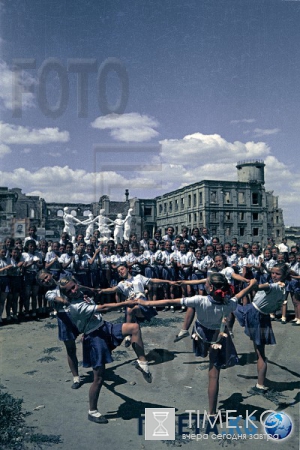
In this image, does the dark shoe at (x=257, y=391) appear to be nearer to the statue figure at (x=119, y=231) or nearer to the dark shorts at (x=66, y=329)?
the dark shorts at (x=66, y=329)

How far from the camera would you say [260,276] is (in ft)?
33.9

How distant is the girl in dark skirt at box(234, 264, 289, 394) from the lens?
5012mm

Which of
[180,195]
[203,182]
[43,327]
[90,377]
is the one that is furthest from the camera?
[180,195]

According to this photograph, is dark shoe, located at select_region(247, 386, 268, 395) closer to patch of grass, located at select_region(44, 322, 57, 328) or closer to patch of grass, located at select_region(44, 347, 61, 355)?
patch of grass, located at select_region(44, 347, 61, 355)

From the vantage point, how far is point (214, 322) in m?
4.41

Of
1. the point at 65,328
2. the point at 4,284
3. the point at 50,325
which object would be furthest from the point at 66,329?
the point at 4,284

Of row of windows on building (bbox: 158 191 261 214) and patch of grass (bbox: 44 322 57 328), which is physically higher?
row of windows on building (bbox: 158 191 261 214)

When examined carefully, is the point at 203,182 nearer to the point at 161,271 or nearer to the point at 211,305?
the point at 161,271

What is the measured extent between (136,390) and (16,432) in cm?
178

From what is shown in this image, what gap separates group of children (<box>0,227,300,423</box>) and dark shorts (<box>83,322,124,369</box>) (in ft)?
0.04

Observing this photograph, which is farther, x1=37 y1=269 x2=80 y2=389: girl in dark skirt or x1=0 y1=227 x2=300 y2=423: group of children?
x1=37 y1=269 x2=80 y2=389: girl in dark skirt

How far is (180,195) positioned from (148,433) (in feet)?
178

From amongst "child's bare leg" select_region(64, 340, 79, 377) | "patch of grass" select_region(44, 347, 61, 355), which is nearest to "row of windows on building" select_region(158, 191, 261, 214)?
"patch of grass" select_region(44, 347, 61, 355)

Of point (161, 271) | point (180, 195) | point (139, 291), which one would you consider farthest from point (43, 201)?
point (139, 291)
